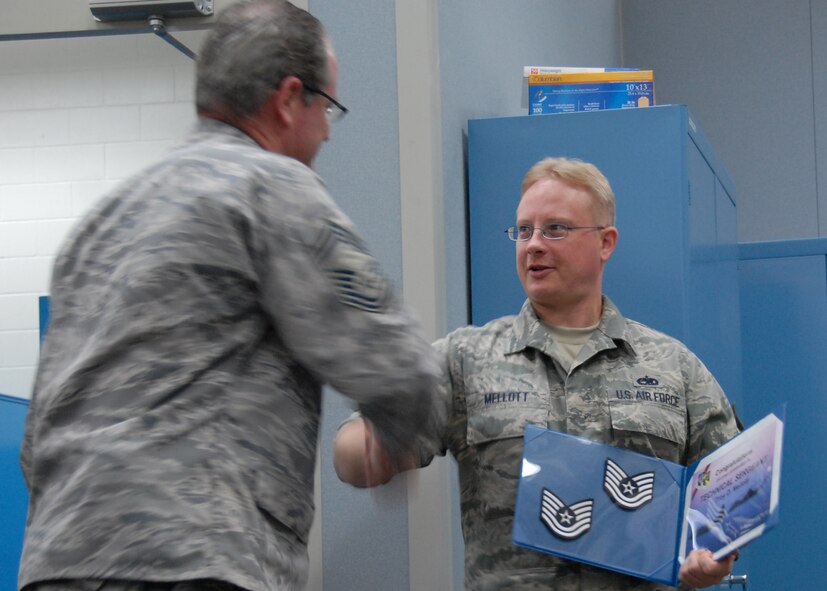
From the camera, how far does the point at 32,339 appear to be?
16.5 feet

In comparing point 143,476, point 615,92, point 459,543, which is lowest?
point 459,543

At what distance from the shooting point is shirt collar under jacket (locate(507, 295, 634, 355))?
1.99 metres

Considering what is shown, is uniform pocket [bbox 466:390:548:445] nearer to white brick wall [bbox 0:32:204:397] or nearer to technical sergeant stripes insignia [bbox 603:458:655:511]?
technical sergeant stripes insignia [bbox 603:458:655:511]

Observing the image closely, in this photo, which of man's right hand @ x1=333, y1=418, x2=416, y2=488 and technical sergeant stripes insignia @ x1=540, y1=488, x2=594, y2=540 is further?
technical sergeant stripes insignia @ x1=540, y1=488, x2=594, y2=540

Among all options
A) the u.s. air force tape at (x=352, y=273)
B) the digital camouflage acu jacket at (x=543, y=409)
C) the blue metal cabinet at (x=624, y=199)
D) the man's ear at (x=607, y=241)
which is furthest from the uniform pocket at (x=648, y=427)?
the u.s. air force tape at (x=352, y=273)

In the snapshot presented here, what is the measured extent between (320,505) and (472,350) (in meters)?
0.68

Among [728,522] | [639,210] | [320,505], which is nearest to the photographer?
[728,522]

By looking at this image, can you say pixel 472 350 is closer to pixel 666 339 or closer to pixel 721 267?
pixel 666 339

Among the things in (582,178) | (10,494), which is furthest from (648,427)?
(10,494)

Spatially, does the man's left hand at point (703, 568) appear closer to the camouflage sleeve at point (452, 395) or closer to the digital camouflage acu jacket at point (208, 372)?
the camouflage sleeve at point (452, 395)

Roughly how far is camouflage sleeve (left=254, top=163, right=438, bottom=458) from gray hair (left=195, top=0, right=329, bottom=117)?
0.16 metres

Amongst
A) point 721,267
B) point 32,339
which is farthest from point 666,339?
point 32,339

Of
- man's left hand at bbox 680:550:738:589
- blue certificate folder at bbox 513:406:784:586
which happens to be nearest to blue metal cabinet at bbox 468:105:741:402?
blue certificate folder at bbox 513:406:784:586

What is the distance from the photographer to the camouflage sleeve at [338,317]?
1.17 metres
